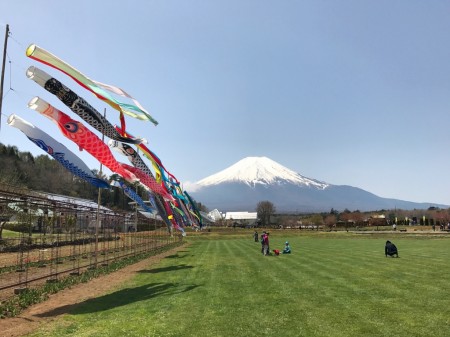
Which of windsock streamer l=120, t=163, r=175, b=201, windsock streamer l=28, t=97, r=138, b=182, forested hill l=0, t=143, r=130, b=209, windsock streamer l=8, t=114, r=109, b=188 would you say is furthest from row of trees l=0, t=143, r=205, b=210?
windsock streamer l=28, t=97, r=138, b=182

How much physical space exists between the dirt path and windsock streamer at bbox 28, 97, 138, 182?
619 cm

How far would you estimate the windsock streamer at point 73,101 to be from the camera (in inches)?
577

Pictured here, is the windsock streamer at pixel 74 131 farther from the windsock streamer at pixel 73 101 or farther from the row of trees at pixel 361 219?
the row of trees at pixel 361 219

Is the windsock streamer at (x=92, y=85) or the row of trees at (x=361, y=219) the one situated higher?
the windsock streamer at (x=92, y=85)

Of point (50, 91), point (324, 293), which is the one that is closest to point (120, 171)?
point (50, 91)

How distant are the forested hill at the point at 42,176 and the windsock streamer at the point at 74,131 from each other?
194ft

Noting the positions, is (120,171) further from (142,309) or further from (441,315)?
(441,315)

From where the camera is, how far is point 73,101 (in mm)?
16062

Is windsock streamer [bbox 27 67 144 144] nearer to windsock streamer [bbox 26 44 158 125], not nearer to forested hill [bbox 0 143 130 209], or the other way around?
windsock streamer [bbox 26 44 158 125]

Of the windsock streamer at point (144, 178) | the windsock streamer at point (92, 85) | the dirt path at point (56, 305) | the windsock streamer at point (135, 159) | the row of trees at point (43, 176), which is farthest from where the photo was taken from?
the row of trees at point (43, 176)

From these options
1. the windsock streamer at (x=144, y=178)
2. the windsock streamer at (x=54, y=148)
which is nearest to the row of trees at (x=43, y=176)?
the windsock streamer at (x=144, y=178)

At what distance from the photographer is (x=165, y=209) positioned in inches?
1438

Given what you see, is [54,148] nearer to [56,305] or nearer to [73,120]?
[73,120]

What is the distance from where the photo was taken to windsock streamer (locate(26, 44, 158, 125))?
14.4 m
